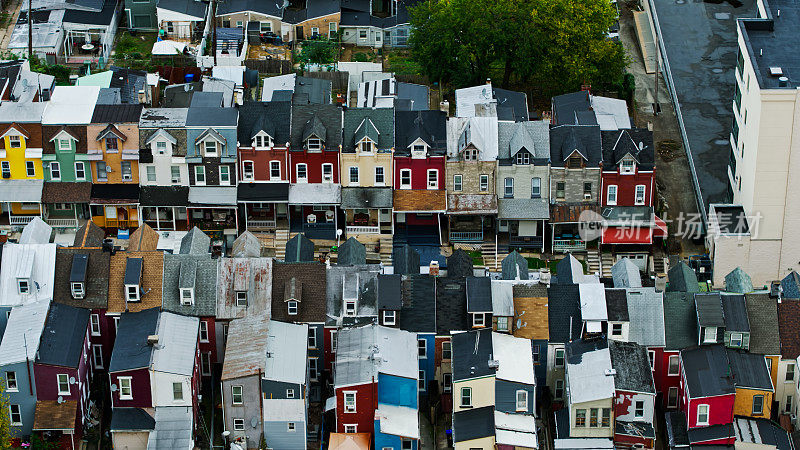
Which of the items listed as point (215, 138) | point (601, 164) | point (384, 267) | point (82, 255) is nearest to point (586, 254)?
point (601, 164)

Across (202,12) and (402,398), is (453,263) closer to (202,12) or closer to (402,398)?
(402,398)

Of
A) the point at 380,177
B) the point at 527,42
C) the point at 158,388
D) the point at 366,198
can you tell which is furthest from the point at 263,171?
the point at 527,42

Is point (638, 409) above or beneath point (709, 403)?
beneath

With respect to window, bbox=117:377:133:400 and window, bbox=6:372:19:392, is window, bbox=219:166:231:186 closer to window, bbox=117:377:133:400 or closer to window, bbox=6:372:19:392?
window, bbox=117:377:133:400

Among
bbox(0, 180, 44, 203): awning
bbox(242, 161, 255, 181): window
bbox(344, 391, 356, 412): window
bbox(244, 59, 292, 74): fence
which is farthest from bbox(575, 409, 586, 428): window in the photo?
bbox(244, 59, 292, 74): fence

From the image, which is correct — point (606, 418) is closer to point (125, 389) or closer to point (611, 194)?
point (611, 194)

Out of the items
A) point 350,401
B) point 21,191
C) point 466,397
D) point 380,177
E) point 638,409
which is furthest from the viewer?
point 380,177

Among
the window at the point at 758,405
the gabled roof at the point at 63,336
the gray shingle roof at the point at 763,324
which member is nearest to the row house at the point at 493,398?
the window at the point at 758,405
